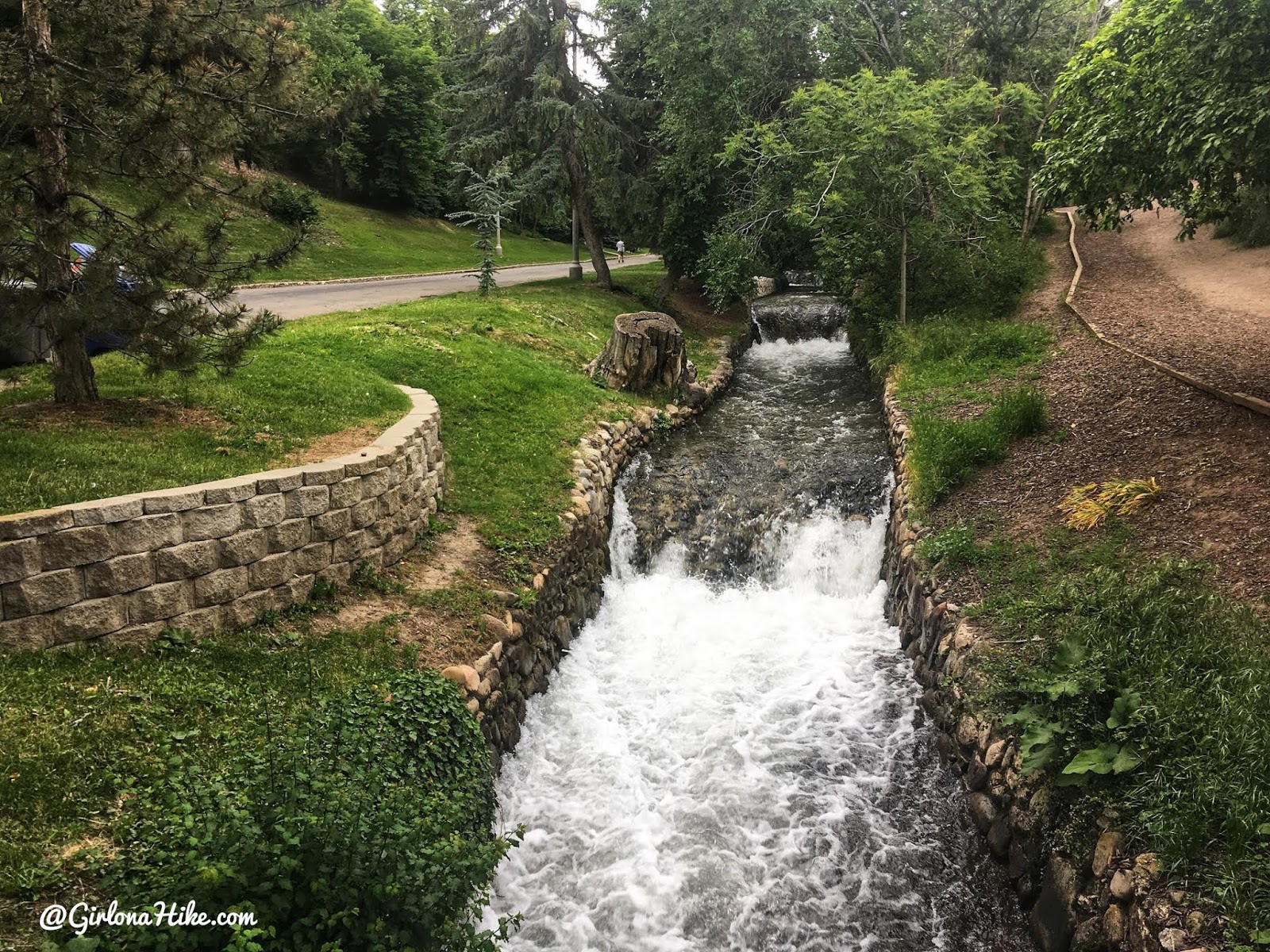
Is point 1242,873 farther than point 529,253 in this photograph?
No

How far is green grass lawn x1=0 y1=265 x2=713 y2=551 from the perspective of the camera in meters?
5.90

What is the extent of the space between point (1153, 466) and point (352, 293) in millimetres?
17890

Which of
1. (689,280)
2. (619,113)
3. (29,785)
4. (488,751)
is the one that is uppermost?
(619,113)

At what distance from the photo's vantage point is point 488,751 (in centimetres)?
588

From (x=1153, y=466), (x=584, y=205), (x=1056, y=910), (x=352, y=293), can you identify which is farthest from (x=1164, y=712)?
(x=352, y=293)

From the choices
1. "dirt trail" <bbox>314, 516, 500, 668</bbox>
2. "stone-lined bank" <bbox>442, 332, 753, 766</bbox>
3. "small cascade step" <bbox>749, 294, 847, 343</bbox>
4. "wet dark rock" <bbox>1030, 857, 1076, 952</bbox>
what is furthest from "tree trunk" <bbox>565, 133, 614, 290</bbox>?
"wet dark rock" <bbox>1030, 857, 1076, 952</bbox>

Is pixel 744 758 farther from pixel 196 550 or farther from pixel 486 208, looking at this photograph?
pixel 486 208

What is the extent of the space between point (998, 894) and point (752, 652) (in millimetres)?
3691

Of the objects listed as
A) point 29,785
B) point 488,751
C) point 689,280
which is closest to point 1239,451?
point 488,751

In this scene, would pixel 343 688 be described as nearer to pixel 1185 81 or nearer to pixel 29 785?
pixel 29 785

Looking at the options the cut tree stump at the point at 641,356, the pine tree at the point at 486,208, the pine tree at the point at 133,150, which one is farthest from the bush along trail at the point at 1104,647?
the pine tree at the point at 486,208

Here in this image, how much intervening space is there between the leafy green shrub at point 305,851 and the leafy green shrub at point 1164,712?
11.9 ft

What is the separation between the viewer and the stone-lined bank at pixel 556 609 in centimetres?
643

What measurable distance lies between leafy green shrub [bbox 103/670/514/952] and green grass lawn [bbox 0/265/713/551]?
2.50 m
